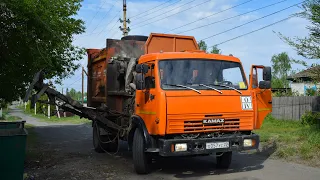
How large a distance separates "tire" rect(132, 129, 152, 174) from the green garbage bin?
7.39ft

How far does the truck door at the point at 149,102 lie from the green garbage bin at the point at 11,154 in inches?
90.7

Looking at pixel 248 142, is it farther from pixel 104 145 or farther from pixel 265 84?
pixel 104 145

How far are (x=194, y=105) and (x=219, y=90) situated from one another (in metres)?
0.69

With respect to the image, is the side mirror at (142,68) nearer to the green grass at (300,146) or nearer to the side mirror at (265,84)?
the side mirror at (265,84)

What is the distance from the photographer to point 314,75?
9742 mm

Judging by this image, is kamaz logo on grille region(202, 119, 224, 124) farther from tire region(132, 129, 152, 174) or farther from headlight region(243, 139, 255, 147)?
tire region(132, 129, 152, 174)

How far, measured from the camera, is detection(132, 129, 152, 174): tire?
23.7 feet

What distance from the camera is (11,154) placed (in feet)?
19.2

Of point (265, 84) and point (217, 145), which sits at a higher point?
point (265, 84)

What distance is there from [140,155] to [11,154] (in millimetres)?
2467

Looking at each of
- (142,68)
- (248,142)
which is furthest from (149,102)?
(248,142)

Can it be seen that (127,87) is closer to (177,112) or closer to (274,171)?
(177,112)

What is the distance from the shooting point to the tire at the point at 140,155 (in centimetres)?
723

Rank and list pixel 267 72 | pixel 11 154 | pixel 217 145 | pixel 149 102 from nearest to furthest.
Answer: pixel 11 154
pixel 217 145
pixel 149 102
pixel 267 72
